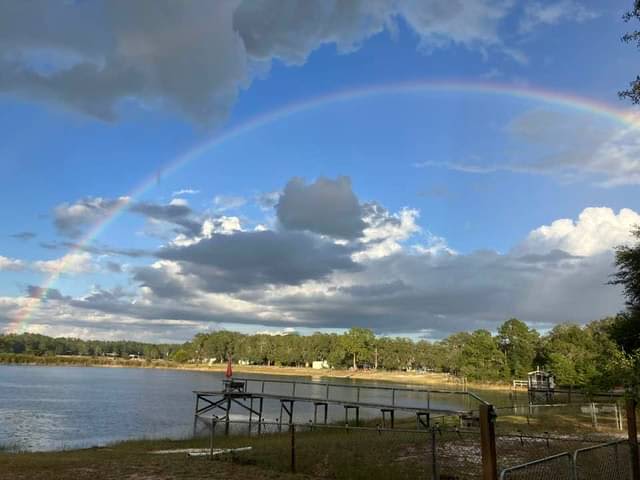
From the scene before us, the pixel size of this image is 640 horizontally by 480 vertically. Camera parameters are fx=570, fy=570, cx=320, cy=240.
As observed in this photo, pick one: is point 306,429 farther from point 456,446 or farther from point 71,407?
point 71,407

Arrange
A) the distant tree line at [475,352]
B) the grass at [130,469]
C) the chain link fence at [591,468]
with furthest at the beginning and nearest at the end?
the distant tree line at [475,352] → the grass at [130,469] → the chain link fence at [591,468]

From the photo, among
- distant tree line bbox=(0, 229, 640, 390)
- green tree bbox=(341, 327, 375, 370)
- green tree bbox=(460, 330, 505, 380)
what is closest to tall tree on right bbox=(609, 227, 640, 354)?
distant tree line bbox=(0, 229, 640, 390)

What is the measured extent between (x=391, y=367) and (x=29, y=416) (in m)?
148

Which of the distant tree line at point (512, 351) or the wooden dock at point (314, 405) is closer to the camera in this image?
the distant tree line at point (512, 351)

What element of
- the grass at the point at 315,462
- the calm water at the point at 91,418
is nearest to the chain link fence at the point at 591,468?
the grass at the point at 315,462

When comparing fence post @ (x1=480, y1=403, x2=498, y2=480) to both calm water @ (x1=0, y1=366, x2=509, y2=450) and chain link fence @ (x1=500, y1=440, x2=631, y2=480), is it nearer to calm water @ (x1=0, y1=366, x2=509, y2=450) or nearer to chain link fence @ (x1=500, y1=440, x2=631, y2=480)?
chain link fence @ (x1=500, y1=440, x2=631, y2=480)

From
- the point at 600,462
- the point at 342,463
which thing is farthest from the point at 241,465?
the point at 600,462

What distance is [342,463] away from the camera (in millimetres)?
16641

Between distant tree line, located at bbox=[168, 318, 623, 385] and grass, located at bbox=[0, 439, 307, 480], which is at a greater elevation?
distant tree line, located at bbox=[168, 318, 623, 385]

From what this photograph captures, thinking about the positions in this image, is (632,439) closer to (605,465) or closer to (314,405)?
(605,465)

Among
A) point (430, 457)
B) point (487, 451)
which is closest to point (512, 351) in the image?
point (430, 457)

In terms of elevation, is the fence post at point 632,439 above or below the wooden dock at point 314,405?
above

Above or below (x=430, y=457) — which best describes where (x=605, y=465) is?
above

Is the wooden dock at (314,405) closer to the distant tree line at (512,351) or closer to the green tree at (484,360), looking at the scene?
the distant tree line at (512,351)
